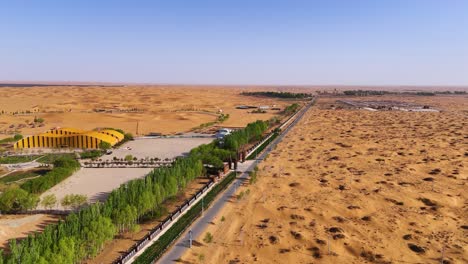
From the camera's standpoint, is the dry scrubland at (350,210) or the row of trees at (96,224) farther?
the dry scrubland at (350,210)

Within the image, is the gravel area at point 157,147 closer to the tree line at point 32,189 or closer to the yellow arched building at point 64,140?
the yellow arched building at point 64,140

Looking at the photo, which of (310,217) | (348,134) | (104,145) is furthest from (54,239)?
(348,134)

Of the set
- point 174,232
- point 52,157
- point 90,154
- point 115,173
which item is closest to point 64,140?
point 52,157

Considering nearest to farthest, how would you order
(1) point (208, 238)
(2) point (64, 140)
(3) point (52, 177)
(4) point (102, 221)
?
(4) point (102, 221), (1) point (208, 238), (3) point (52, 177), (2) point (64, 140)

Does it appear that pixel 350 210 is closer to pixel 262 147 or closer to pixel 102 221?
pixel 102 221

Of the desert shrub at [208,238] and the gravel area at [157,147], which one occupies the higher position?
the gravel area at [157,147]

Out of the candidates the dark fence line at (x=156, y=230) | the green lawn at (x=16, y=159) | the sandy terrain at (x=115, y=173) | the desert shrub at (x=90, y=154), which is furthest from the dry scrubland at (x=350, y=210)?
the green lawn at (x=16, y=159)

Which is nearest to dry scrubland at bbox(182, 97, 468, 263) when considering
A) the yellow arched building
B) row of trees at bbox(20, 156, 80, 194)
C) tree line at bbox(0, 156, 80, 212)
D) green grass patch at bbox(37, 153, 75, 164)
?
tree line at bbox(0, 156, 80, 212)
